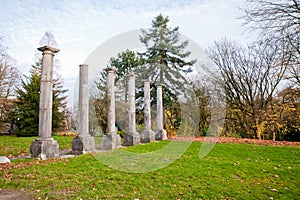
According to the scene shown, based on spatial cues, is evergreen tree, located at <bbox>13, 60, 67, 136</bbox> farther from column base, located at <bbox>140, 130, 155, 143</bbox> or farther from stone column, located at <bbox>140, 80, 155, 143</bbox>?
column base, located at <bbox>140, 130, 155, 143</bbox>

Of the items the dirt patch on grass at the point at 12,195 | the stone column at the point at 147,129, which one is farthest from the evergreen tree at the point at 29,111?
the dirt patch on grass at the point at 12,195

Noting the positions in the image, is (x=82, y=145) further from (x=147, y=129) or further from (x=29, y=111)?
(x=29, y=111)

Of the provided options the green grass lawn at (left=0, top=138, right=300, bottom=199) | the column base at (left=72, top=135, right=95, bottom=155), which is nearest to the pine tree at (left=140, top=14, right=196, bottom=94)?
the column base at (left=72, top=135, right=95, bottom=155)

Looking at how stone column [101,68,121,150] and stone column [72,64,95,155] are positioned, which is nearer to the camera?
stone column [72,64,95,155]

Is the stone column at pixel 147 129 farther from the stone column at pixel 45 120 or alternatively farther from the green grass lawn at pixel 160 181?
the green grass lawn at pixel 160 181

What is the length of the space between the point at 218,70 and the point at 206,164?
1313 centimetres

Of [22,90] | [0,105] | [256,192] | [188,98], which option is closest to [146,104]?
[188,98]

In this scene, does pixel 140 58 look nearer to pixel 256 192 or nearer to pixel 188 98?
pixel 188 98

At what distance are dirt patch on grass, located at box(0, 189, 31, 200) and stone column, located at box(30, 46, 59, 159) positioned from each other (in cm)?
277

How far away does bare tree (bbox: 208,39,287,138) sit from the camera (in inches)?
619

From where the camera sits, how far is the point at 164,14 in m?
21.5

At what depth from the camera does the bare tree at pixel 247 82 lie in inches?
619

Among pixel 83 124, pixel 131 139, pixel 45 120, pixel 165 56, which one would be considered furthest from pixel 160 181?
pixel 165 56

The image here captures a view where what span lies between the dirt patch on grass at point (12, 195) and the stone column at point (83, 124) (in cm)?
396
